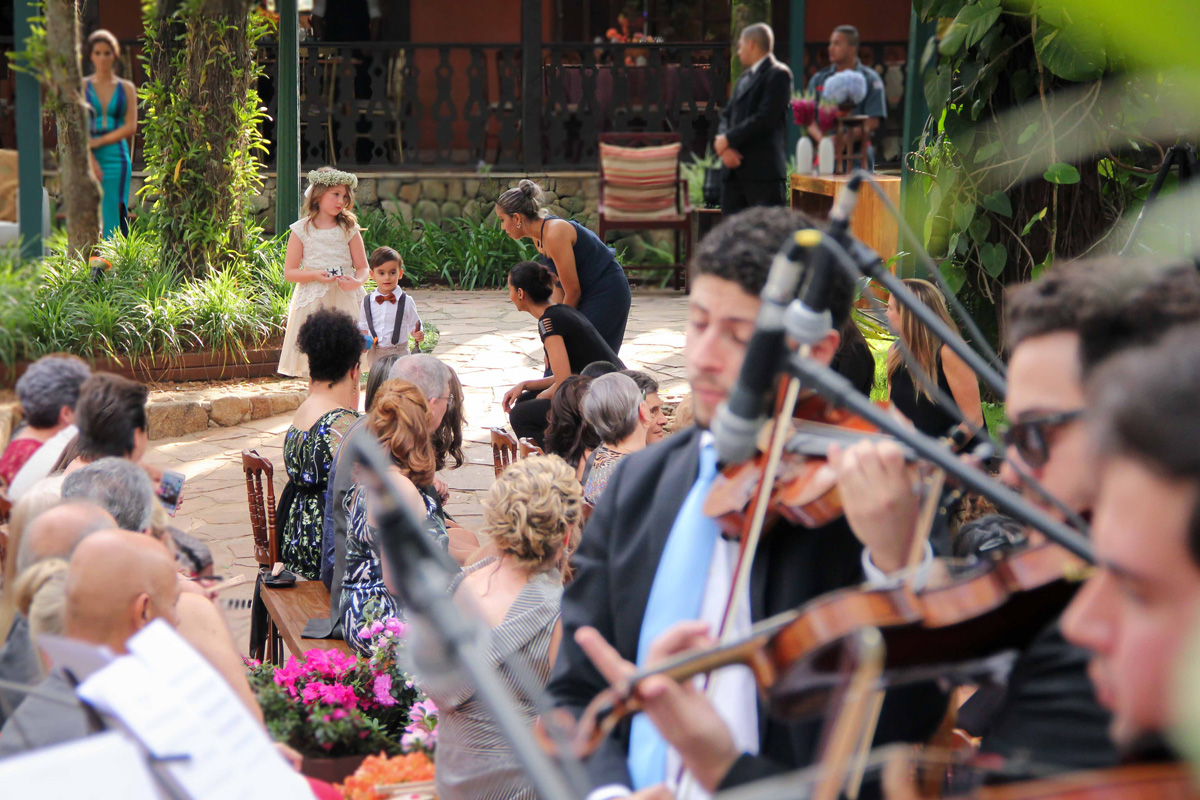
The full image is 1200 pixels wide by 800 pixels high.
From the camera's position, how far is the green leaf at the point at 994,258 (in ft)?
11.8

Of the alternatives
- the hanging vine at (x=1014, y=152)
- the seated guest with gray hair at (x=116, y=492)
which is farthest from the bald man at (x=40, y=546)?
the hanging vine at (x=1014, y=152)

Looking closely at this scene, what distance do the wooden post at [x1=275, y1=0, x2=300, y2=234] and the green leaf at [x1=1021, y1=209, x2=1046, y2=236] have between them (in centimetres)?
622

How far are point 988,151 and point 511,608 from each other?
212cm

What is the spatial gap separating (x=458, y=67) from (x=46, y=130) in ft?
29.3

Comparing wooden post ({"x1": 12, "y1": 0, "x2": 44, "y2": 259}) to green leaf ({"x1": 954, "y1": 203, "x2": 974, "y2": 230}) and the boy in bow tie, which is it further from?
green leaf ({"x1": 954, "y1": 203, "x2": 974, "y2": 230})

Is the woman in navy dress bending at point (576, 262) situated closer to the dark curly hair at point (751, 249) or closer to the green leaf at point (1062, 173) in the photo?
the green leaf at point (1062, 173)

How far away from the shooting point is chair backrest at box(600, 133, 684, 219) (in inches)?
449

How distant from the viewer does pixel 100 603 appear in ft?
5.61

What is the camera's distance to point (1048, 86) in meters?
3.32

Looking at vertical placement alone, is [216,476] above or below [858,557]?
below

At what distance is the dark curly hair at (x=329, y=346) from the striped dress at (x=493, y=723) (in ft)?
5.77

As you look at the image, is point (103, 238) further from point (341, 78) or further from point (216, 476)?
point (341, 78)

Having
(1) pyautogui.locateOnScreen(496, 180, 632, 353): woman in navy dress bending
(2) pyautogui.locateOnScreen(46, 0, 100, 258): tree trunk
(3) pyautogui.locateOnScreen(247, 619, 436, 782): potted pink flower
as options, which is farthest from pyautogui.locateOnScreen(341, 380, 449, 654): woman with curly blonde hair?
(1) pyautogui.locateOnScreen(496, 180, 632, 353): woman in navy dress bending

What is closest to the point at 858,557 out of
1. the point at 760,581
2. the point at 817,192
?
the point at 760,581
